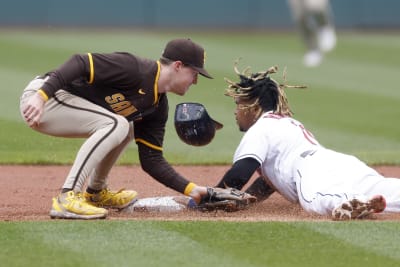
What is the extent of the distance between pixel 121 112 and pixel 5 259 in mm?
1656

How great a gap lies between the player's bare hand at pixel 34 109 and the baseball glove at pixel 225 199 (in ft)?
4.18

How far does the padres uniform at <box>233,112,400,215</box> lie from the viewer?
20.4 feet

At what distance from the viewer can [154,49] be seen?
17578 millimetres

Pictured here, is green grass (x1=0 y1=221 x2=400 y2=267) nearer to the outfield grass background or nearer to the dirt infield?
the outfield grass background

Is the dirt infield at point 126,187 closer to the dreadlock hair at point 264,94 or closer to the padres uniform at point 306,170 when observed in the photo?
the padres uniform at point 306,170

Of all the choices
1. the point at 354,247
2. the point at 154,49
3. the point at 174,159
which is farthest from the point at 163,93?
the point at 154,49

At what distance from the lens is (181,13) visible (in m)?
22.0

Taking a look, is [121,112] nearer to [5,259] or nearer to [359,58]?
[5,259]

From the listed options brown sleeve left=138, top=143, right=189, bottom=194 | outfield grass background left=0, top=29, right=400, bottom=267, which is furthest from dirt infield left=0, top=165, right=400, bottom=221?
outfield grass background left=0, top=29, right=400, bottom=267

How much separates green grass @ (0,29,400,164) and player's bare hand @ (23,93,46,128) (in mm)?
3480

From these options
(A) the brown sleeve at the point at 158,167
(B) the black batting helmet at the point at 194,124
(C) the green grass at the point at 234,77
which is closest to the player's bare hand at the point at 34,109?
(A) the brown sleeve at the point at 158,167

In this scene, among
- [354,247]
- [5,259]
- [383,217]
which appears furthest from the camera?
[383,217]

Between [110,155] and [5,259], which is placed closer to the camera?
[5,259]

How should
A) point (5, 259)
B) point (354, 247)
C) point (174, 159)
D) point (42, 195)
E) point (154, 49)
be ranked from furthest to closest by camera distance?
1. point (154, 49)
2. point (174, 159)
3. point (42, 195)
4. point (354, 247)
5. point (5, 259)
